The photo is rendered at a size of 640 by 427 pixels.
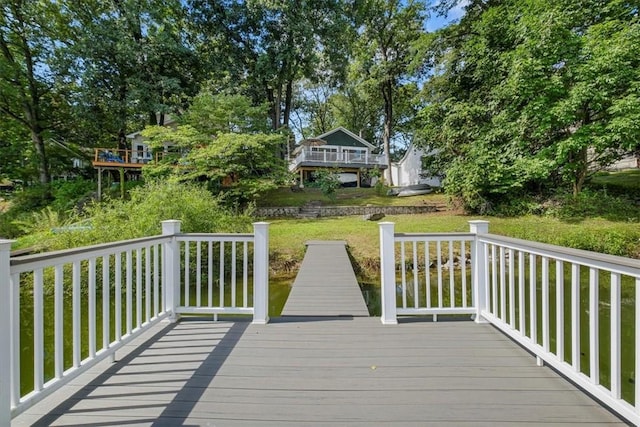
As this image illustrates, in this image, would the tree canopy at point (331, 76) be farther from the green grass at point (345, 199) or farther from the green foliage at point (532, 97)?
the green grass at point (345, 199)

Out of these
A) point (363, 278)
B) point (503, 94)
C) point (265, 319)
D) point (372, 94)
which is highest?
point (372, 94)

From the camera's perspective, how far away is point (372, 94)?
66.3ft

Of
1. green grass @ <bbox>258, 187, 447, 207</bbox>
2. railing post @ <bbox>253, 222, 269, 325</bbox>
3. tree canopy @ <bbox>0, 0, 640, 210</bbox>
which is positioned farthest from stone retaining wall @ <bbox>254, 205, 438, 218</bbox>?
railing post @ <bbox>253, 222, 269, 325</bbox>

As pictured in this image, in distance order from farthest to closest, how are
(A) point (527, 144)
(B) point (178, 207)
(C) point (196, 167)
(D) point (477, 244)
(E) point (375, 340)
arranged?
(C) point (196, 167)
(A) point (527, 144)
(B) point (178, 207)
(D) point (477, 244)
(E) point (375, 340)

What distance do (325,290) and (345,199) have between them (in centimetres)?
1188

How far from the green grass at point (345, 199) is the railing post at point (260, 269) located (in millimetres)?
11497

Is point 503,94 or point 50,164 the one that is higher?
point 503,94

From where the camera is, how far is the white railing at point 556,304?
63.1 inches

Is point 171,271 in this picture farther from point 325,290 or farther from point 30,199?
point 30,199

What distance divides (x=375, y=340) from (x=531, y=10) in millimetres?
12214

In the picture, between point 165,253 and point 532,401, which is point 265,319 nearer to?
point 165,253

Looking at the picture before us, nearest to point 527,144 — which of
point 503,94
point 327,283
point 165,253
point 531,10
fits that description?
point 503,94

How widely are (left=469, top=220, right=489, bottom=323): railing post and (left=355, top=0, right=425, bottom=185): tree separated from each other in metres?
15.8

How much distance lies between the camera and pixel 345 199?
1595 centimetres
